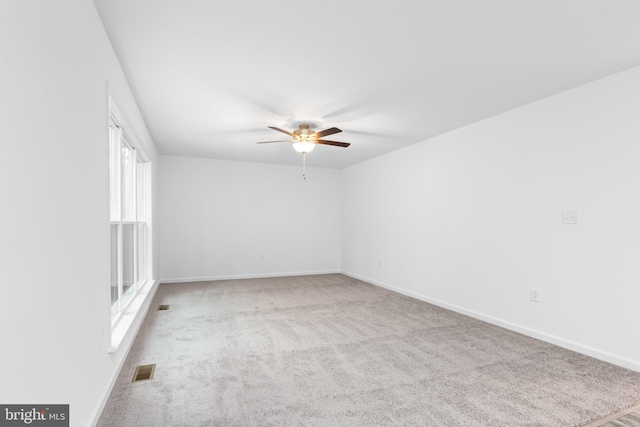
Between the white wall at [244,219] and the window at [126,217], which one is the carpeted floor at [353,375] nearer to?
the window at [126,217]

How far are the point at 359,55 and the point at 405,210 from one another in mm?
3255

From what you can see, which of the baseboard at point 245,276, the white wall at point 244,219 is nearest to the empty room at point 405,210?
the baseboard at point 245,276

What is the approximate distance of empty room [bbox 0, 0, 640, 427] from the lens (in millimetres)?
1375

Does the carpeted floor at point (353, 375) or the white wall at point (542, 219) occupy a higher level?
the white wall at point (542, 219)

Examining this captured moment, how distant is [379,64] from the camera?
2580 mm

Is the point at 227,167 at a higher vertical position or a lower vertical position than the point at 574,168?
higher

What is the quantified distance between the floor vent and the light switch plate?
3.79 meters

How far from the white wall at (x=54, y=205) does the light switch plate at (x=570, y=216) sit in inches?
149

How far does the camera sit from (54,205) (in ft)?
4.45

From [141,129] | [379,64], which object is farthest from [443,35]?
[141,129]

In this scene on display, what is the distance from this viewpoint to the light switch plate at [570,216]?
119 inches

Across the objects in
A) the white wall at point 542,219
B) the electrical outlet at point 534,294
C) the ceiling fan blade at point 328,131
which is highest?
the ceiling fan blade at point 328,131

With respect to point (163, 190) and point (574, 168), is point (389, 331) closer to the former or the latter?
point (574, 168)

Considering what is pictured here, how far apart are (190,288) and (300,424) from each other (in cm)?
428
